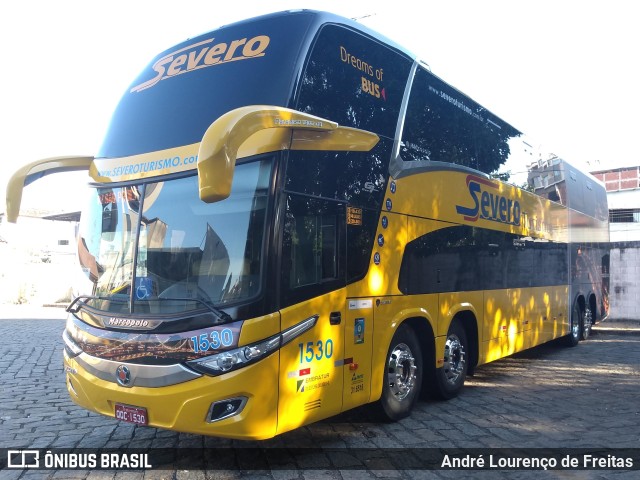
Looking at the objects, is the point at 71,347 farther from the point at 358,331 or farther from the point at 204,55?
the point at 204,55

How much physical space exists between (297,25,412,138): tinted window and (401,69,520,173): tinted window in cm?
38

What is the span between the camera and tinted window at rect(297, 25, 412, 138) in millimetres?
5262

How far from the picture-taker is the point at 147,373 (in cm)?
458

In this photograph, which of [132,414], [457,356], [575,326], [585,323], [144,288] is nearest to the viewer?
[132,414]

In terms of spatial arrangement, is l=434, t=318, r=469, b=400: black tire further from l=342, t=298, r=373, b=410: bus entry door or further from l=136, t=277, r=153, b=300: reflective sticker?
l=136, t=277, r=153, b=300: reflective sticker

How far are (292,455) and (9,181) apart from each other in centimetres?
408

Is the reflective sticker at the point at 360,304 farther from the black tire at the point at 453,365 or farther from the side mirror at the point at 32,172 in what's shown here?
the side mirror at the point at 32,172

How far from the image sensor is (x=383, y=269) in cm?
606

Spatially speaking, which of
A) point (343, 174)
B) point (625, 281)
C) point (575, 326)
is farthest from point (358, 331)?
point (625, 281)

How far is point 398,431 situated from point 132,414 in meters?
2.92

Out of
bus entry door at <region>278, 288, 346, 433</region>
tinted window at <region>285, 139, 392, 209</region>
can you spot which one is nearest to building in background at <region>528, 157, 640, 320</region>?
tinted window at <region>285, 139, 392, 209</region>

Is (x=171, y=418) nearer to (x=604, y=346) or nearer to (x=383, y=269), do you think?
(x=383, y=269)

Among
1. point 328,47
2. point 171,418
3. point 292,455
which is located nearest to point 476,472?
point 292,455

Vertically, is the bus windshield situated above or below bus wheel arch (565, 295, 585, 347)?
above
